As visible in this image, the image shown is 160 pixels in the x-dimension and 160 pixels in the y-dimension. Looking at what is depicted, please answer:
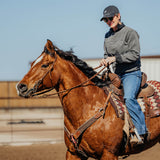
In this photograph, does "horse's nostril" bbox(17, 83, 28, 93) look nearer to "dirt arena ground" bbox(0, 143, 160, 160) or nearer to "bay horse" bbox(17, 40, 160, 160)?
"bay horse" bbox(17, 40, 160, 160)

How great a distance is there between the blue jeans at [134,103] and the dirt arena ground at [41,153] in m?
3.66

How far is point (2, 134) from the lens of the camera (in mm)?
9602

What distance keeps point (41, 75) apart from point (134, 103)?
130cm

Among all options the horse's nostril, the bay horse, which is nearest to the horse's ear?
the bay horse

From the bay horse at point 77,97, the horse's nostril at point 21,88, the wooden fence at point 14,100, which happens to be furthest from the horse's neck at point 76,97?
the wooden fence at point 14,100

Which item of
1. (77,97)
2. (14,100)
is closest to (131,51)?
(77,97)

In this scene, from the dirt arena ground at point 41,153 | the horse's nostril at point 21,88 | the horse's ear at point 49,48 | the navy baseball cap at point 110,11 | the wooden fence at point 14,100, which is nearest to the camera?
the horse's nostril at point 21,88

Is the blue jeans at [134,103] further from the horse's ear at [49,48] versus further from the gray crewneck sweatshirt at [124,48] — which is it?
the horse's ear at [49,48]

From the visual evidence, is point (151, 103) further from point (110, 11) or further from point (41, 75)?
point (41, 75)

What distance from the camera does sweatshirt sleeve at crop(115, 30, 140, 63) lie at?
153 inches

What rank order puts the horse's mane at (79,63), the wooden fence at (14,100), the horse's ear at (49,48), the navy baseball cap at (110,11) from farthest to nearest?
the wooden fence at (14,100), the navy baseball cap at (110,11), the horse's mane at (79,63), the horse's ear at (49,48)

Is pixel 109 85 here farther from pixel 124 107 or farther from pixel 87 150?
pixel 87 150

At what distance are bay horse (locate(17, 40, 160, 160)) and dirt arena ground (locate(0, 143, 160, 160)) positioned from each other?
3.81m

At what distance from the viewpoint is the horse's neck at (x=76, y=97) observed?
12.4ft
